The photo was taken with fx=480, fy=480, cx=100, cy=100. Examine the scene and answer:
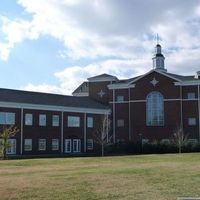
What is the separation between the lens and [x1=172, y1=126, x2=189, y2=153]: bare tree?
6212cm

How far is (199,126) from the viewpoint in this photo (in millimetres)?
69000

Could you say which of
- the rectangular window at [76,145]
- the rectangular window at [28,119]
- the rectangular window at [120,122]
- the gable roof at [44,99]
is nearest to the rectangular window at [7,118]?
the gable roof at [44,99]

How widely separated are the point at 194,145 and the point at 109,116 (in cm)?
1534

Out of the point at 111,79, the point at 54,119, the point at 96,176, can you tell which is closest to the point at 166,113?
the point at 111,79

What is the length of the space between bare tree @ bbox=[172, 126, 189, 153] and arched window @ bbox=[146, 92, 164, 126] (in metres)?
3.31

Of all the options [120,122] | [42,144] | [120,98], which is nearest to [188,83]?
[120,98]

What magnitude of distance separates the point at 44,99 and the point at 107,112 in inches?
445

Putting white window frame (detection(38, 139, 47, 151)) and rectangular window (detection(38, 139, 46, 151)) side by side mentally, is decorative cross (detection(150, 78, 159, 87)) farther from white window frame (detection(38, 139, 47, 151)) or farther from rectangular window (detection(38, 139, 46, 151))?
rectangular window (detection(38, 139, 46, 151))

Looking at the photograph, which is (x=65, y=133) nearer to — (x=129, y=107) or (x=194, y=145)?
(x=129, y=107)

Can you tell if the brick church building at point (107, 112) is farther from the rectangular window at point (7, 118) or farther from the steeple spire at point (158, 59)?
the steeple spire at point (158, 59)

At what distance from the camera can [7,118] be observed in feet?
190

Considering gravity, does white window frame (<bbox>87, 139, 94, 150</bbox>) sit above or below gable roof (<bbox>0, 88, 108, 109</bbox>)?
below

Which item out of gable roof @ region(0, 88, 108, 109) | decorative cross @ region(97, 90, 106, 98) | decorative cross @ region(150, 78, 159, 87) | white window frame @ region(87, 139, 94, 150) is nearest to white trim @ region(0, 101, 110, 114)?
gable roof @ region(0, 88, 108, 109)

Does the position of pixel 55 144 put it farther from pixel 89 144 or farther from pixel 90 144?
pixel 90 144
